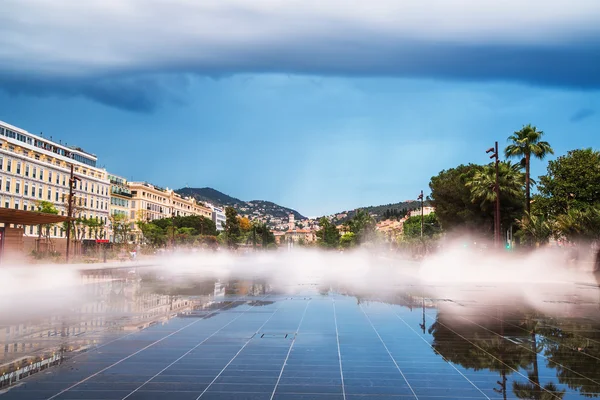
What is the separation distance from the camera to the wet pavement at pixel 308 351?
5500 millimetres

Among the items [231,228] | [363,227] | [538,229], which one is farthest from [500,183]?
[231,228]

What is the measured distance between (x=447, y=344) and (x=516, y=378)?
2.09 meters

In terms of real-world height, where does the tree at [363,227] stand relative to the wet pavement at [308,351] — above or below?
above

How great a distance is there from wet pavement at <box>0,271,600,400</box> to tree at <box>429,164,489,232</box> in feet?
126

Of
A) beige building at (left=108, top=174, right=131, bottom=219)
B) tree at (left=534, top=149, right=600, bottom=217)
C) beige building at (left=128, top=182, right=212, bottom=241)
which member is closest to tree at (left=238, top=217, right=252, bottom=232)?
beige building at (left=128, top=182, right=212, bottom=241)

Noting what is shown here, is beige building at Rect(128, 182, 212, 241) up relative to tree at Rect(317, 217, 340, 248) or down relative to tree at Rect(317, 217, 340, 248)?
up

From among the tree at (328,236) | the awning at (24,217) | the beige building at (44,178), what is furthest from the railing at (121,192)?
the awning at (24,217)

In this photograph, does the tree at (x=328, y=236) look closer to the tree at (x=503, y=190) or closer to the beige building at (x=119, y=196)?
the beige building at (x=119, y=196)

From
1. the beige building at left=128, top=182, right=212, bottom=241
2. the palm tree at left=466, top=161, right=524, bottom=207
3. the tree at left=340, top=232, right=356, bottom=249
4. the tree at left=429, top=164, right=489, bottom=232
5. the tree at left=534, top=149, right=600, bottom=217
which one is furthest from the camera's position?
the beige building at left=128, top=182, right=212, bottom=241

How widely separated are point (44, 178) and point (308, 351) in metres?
80.2

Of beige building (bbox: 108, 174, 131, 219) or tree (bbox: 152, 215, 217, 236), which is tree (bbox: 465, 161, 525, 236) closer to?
beige building (bbox: 108, 174, 131, 219)

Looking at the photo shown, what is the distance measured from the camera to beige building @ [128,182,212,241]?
386 ft

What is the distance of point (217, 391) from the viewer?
538cm

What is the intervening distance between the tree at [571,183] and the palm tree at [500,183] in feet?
15.1
